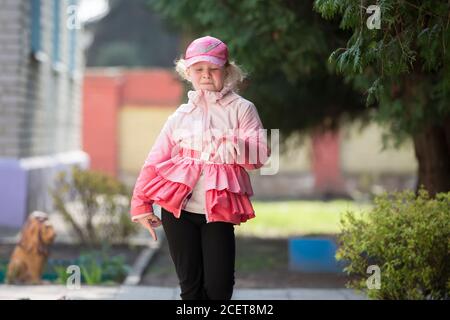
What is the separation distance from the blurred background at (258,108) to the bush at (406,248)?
87cm

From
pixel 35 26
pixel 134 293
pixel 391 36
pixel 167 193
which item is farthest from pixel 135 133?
pixel 167 193

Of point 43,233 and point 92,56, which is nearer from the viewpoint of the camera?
point 43,233

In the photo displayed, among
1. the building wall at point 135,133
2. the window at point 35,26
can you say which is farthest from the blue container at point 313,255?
the building wall at point 135,133

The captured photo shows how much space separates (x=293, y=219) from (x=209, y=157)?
549 inches

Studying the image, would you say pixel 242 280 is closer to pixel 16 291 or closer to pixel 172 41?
pixel 16 291

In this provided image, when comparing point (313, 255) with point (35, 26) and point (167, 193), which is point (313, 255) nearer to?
point (167, 193)

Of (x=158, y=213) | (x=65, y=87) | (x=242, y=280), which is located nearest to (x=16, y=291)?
(x=242, y=280)

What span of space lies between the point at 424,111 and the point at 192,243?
427cm

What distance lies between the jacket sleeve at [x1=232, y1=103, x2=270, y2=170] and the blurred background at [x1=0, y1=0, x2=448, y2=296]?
1562 mm

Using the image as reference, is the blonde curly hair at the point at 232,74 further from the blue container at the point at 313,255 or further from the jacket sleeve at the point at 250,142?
the blue container at the point at 313,255

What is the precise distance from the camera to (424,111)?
8.59 m

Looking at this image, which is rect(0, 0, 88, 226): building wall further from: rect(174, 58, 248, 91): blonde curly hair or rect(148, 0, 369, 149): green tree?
rect(174, 58, 248, 91): blonde curly hair

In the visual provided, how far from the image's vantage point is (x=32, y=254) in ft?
28.9

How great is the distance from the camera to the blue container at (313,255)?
32.9 ft
